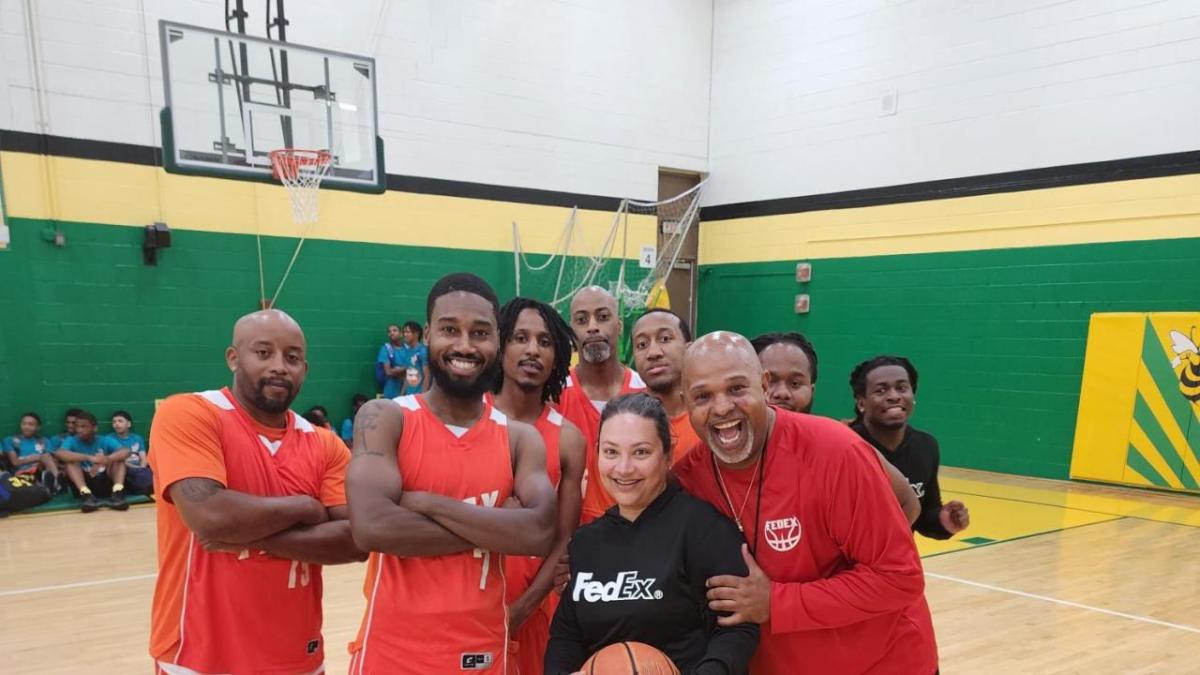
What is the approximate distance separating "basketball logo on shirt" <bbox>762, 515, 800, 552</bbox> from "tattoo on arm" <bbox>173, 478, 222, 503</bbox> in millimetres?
1581

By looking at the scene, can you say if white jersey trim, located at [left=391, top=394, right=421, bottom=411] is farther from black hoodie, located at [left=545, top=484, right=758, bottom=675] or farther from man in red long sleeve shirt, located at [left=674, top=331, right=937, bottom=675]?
man in red long sleeve shirt, located at [left=674, top=331, right=937, bottom=675]

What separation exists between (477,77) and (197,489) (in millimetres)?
10715

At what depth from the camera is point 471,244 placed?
40.0 ft

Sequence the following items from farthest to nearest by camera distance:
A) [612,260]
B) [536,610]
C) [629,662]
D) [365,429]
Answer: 1. [612,260]
2. [536,610]
3. [365,429]
4. [629,662]

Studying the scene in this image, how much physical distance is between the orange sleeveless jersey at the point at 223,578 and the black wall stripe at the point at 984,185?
10.4 m

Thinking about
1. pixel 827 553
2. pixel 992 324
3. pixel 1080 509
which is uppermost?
pixel 827 553

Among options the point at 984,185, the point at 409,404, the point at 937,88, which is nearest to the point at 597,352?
the point at 409,404

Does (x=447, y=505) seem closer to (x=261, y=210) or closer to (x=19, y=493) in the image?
(x=19, y=493)

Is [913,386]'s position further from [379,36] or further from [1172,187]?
[379,36]

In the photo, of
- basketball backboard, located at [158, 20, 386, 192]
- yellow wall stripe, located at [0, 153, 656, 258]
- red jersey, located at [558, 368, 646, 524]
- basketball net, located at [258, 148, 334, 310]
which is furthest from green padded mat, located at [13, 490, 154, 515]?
red jersey, located at [558, 368, 646, 524]

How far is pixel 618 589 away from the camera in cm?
204

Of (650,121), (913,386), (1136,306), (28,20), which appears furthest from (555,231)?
(913,386)

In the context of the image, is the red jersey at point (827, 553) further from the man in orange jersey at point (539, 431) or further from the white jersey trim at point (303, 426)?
the white jersey trim at point (303, 426)

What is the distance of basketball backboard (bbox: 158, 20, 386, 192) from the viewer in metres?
8.78
